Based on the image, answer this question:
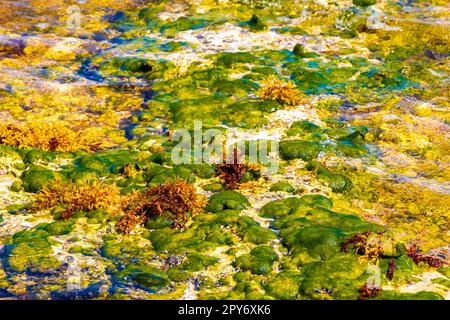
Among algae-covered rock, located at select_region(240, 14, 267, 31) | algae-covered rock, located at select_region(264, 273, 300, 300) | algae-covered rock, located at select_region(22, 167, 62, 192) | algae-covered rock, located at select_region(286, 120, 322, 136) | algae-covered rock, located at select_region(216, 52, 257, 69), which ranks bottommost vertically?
algae-covered rock, located at select_region(264, 273, 300, 300)

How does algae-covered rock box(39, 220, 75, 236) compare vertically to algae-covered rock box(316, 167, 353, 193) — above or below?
below

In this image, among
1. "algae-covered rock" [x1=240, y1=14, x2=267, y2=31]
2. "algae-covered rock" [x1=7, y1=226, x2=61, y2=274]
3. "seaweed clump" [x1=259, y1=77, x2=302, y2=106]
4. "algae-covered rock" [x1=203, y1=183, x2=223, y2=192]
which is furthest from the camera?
"algae-covered rock" [x1=240, y1=14, x2=267, y2=31]

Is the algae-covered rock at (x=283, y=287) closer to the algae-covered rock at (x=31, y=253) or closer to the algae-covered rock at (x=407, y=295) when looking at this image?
the algae-covered rock at (x=407, y=295)

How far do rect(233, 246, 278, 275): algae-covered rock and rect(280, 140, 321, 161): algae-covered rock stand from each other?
3720 millimetres

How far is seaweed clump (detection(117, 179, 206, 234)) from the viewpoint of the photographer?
1111 cm

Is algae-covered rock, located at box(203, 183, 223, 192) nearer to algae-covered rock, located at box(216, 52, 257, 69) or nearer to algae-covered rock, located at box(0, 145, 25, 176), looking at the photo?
algae-covered rock, located at box(0, 145, 25, 176)

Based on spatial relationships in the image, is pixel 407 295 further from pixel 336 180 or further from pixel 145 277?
pixel 145 277

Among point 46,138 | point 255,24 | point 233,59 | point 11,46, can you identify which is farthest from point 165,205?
point 255,24

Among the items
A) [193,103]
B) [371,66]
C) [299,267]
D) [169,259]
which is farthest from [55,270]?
[371,66]

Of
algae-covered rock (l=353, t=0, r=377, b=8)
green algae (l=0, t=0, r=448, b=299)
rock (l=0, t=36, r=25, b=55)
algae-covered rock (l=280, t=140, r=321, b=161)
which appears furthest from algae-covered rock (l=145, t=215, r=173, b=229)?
algae-covered rock (l=353, t=0, r=377, b=8)

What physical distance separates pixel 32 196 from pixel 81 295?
365 centimetres

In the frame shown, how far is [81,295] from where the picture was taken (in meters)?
9.09

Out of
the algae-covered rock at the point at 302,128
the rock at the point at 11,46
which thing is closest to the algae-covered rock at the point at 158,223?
the algae-covered rock at the point at 302,128

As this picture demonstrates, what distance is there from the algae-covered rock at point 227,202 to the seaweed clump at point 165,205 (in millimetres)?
178
